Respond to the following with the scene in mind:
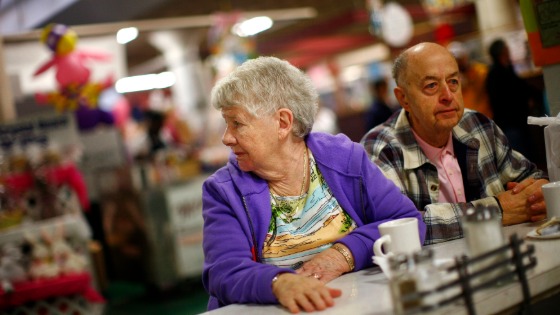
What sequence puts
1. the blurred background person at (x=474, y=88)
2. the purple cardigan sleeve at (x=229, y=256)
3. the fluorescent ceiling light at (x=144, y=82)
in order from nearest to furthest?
the purple cardigan sleeve at (x=229, y=256) → the blurred background person at (x=474, y=88) → the fluorescent ceiling light at (x=144, y=82)

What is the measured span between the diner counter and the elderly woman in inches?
5.3

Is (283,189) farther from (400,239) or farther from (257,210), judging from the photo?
(400,239)

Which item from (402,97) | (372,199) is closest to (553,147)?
(402,97)

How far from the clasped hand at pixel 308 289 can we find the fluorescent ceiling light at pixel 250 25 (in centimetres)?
682

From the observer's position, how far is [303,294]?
165 centimetres

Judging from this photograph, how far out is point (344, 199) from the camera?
7.02 ft

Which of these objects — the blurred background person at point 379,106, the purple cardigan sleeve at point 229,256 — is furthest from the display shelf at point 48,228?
the purple cardigan sleeve at point 229,256

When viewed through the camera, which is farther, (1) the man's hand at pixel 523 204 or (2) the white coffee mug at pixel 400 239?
(1) the man's hand at pixel 523 204

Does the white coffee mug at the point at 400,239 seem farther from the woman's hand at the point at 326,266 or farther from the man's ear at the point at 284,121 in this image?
the man's ear at the point at 284,121

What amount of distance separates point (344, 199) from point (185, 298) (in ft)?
17.7

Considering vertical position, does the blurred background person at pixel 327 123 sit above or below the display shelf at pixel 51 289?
above

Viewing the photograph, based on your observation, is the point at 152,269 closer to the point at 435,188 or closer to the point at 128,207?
the point at 128,207

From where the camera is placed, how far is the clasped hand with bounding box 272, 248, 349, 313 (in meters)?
1.62

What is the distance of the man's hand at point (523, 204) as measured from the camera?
2.19m
